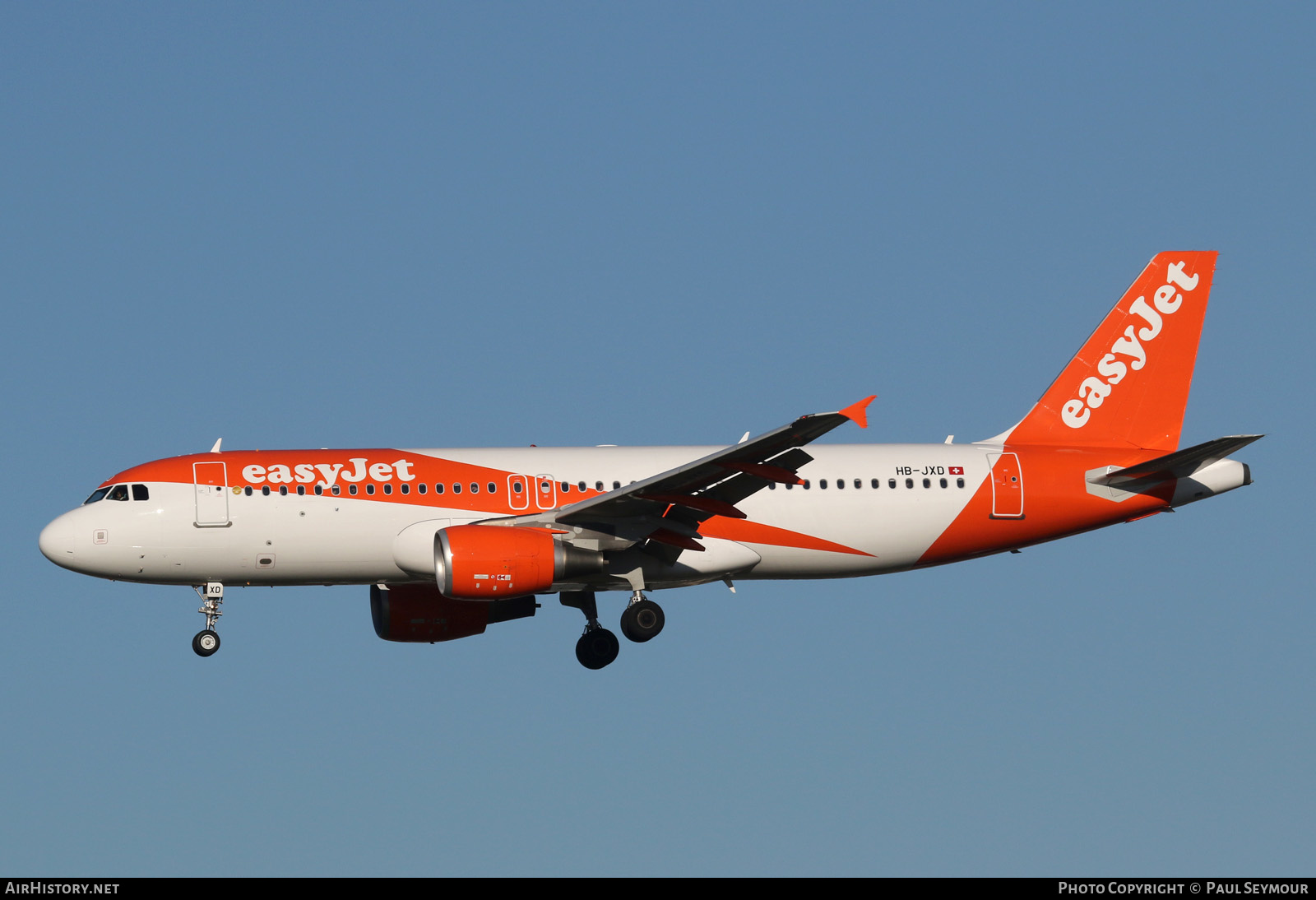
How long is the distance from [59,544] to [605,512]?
429 inches

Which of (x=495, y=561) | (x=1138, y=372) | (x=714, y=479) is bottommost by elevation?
(x=495, y=561)

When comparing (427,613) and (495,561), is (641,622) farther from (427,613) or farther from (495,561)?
(427,613)

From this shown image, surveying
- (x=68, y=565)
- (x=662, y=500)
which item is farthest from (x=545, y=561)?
(x=68, y=565)

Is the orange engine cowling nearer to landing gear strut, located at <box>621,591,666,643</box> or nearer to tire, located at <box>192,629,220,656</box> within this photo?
landing gear strut, located at <box>621,591,666,643</box>

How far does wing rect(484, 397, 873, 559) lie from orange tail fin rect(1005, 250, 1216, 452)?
6.83 meters

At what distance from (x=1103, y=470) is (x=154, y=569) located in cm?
1978

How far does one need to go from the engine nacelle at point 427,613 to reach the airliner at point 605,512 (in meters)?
0.04

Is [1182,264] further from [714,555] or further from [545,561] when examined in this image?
[545,561]

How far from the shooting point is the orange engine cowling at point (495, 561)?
109 feet

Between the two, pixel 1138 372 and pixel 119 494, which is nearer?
pixel 119 494

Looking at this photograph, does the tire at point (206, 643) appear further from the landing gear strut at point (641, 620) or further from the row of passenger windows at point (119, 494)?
the landing gear strut at point (641, 620)

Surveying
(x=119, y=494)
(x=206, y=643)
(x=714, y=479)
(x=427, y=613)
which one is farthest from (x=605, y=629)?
(x=119, y=494)

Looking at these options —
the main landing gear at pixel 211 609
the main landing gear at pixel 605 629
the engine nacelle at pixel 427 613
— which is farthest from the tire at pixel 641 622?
the main landing gear at pixel 211 609

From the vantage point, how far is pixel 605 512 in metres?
34.2
